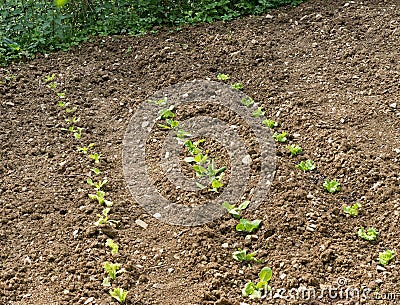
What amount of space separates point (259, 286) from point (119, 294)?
0.66 metres

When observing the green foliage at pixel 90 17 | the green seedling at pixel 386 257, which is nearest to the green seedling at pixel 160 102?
the green foliage at pixel 90 17

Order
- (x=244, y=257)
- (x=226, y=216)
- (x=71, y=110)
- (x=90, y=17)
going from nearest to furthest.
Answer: (x=244, y=257), (x=226, y=216), (x=71, y=110), (x=90, y=17)

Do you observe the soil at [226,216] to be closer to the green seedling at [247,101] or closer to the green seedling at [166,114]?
the green seedling at [247,101]

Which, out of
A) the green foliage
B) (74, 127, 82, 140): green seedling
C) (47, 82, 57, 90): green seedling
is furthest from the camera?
the green foliage

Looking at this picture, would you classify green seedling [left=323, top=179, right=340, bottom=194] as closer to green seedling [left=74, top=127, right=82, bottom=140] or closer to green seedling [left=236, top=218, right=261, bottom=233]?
green seedling [left=236, top=218, right=261, bottom=233]

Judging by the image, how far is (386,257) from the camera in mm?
2750

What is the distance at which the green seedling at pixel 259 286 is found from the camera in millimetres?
2664

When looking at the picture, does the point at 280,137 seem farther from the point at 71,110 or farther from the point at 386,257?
the point at 71,110

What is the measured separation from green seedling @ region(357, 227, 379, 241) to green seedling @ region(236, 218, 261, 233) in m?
0.53

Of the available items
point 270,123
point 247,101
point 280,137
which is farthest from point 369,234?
point 247,101

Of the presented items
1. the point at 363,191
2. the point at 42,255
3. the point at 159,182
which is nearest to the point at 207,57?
the point at 159,182

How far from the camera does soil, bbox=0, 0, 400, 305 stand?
9.18 ft

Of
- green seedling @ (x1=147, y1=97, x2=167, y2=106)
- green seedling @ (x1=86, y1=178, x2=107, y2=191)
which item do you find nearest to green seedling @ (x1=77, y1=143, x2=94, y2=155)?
green seedling @ (x1=86, y1=178, x2=107, y2=191)

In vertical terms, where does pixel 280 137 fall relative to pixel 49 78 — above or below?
below
